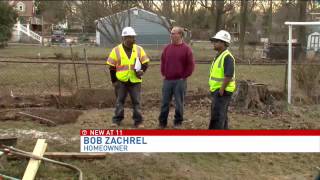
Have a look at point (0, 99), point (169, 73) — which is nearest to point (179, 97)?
point (169, 73)

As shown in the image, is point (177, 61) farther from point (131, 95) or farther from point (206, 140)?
point (206, 140)

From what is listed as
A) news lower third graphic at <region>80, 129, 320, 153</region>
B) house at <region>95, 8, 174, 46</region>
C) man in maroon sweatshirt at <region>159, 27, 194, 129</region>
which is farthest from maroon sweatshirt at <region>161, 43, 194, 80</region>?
house at <region>95, 8, 174, 46</region>

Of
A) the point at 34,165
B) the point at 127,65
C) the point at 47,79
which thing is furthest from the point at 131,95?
the point at 47,79

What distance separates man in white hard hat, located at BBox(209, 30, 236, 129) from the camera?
23.7 ft

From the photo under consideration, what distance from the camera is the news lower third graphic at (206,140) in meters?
5.35

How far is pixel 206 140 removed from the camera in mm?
5395

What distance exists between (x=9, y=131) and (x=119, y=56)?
225cm

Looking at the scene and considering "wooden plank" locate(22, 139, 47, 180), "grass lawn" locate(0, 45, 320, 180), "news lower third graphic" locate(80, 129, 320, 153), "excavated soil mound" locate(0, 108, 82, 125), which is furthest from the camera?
"excavated soil mound" locate(0, 108, 82, 125)

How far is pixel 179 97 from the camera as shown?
8367mm

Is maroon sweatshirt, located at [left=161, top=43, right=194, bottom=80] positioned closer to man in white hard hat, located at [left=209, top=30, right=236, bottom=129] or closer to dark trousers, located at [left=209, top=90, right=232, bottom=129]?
man in white hard hat, located at [left=209, top=30, right=236, bottom=129]

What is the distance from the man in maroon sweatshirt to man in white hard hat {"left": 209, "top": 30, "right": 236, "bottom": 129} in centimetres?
77

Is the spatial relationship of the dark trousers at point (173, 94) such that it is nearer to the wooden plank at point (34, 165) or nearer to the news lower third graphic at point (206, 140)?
the wooden plank at point (34, 165)

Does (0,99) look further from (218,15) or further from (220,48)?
(218,15)

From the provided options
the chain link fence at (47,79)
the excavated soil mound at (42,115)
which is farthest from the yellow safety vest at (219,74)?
the chain link fence at (47,79)
